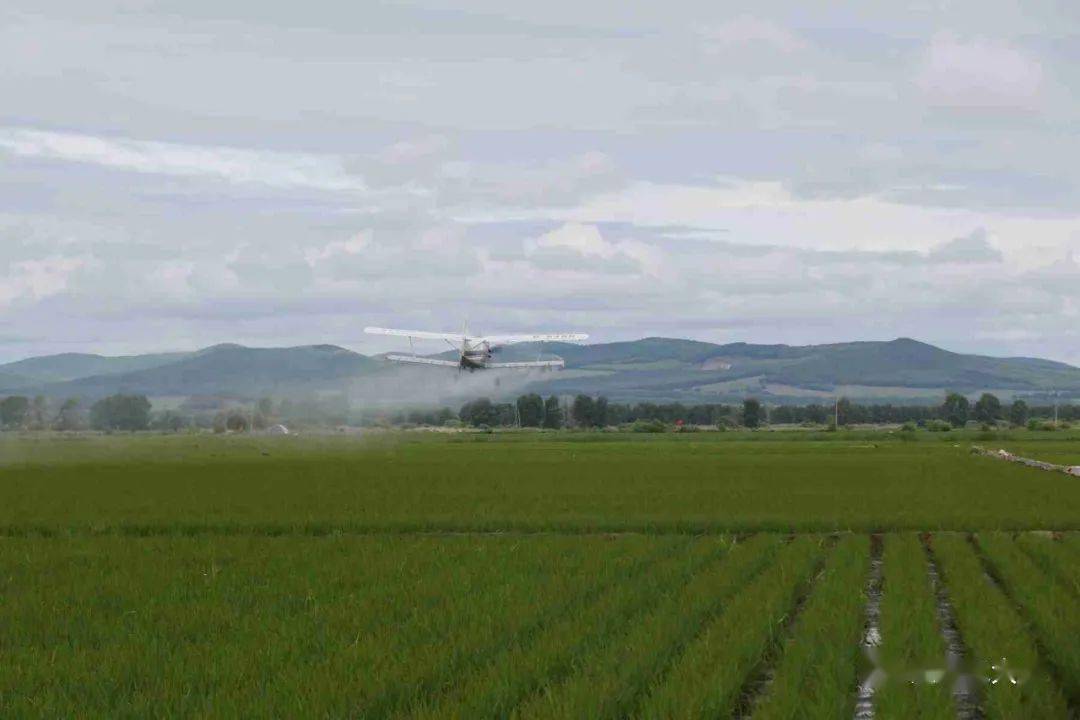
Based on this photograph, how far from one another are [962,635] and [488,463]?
145 feet

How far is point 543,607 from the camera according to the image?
15023mm

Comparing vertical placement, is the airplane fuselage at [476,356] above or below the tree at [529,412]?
above

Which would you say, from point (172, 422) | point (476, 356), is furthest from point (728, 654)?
point (172, 422)

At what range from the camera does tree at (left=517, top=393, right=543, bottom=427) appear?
177m

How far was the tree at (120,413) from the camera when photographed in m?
144

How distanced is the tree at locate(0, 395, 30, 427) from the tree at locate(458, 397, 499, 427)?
5085cm

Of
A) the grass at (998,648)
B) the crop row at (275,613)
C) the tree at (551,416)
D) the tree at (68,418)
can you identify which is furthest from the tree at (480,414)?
the grass at (998,648)

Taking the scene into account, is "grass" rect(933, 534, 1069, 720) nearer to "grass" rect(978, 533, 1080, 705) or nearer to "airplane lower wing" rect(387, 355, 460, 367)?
"grass" rect(978, 533, 1080, 705)

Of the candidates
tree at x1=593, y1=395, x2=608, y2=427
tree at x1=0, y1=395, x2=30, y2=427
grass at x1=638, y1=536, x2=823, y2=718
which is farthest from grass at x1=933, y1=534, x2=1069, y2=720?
tree at x1=593, y1=395, x2=608, y2=427

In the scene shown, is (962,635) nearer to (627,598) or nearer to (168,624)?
(627,598)

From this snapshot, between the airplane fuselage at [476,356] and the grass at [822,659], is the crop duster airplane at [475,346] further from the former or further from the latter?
the grass at [822,659]

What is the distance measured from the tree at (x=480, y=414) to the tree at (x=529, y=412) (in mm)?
3280

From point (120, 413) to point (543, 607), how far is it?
446 ft

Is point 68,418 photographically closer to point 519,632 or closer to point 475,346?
point 475,346
